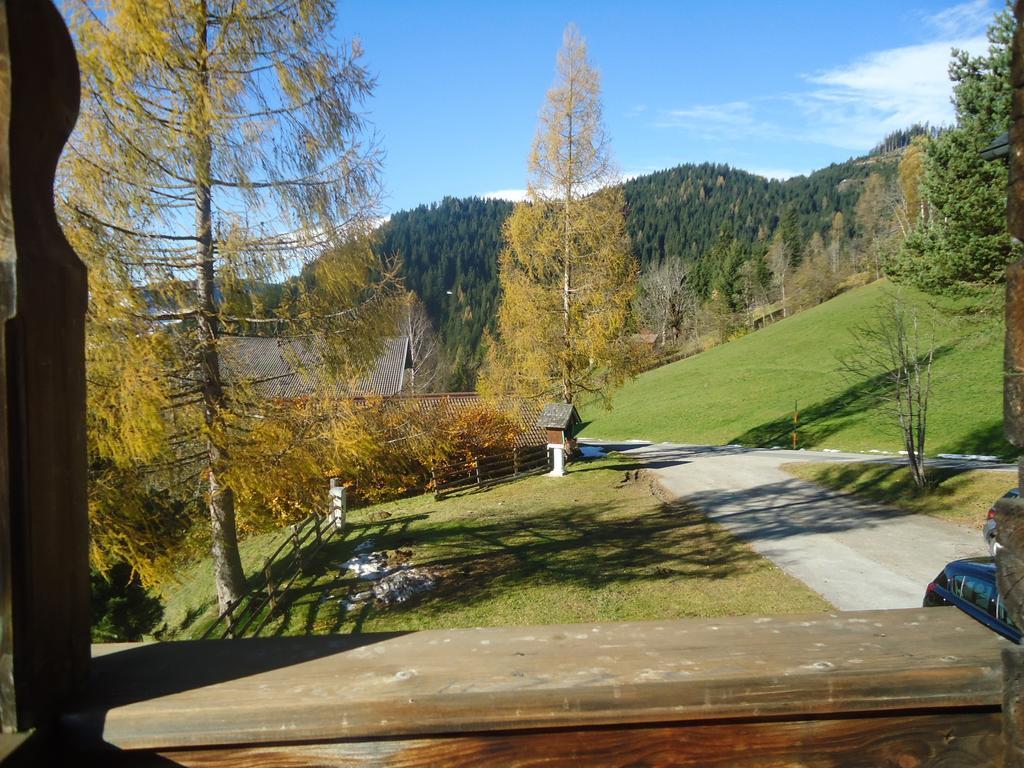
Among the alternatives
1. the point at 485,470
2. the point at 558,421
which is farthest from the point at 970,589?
the point at 485,470

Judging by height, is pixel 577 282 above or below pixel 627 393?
above

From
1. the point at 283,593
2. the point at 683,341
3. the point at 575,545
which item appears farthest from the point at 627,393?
the point at 283,593

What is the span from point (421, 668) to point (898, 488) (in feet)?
51.6

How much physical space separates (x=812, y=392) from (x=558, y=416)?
724 inches

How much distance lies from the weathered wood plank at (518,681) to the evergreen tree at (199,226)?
17.8 feet

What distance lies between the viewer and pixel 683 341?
6359 centimetres

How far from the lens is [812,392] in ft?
104

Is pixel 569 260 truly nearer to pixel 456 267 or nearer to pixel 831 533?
pixel 831 533

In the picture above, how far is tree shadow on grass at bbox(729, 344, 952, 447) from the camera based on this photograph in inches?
1003

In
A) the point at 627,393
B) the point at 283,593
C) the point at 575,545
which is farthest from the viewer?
the point at 627,393

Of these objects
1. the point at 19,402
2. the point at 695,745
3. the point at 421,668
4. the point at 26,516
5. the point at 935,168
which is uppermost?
the point at 935,168

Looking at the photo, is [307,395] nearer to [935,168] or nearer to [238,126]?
[238,126]

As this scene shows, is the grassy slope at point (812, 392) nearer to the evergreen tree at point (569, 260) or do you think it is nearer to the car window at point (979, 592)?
the evergreen tree at point (569, 260)

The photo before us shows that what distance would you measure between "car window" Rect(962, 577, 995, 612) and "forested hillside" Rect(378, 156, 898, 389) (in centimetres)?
6624
